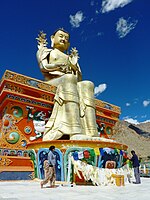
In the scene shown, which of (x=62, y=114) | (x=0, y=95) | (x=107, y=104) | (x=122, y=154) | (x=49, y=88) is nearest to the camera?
(x=122, y=154)

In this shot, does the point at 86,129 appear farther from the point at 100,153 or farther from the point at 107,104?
the point at 107,104

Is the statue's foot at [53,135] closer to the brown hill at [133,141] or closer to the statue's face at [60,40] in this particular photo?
the statue's face at [60,40]

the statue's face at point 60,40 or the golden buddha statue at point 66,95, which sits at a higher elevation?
the statue's face at point 60,40

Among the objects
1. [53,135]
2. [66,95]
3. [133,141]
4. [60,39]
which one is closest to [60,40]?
[60,39]

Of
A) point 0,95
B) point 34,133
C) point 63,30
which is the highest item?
point 63,30

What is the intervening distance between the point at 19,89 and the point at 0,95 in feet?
2.50

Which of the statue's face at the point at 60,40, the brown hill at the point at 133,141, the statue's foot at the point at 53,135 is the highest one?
the statue's face at the point at 60,40

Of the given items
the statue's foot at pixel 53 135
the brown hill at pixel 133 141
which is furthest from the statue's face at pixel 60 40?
the brown hill at pixel 133 141

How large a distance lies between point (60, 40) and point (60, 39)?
2.0 inches

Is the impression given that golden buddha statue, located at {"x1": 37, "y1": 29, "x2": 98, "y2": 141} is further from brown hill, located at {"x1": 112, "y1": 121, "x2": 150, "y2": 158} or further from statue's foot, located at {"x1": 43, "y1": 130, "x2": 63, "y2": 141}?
brown hill, located at {"x1": 112, "y1": 121, "x2": 150, "y2": 158}

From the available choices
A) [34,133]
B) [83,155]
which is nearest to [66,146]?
[83,155]

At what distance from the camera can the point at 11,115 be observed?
9758mm

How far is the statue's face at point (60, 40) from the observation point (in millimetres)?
12115

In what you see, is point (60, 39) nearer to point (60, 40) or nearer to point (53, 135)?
point (60, 40)
